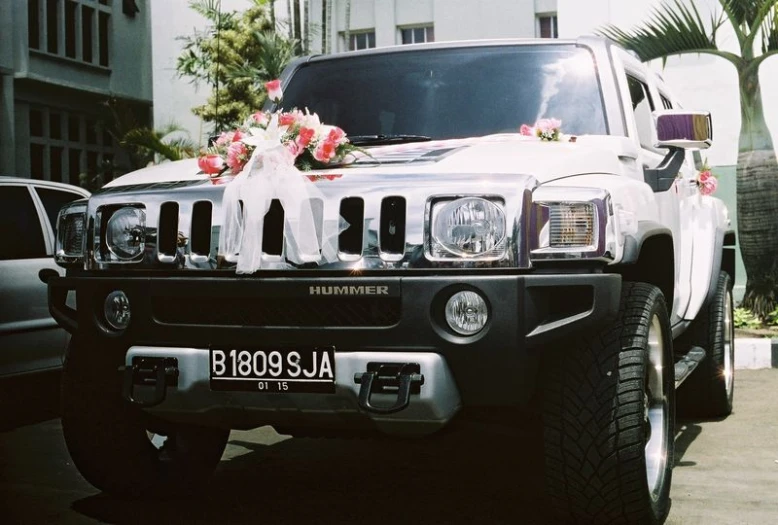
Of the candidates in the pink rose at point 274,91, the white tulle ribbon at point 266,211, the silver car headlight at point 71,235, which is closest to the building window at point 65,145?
the silver car headlight at point 71,235

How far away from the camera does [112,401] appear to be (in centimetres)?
426

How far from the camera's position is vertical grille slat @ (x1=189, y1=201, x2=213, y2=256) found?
387 cm

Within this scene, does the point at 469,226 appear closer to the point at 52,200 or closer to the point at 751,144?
the point at 52,200

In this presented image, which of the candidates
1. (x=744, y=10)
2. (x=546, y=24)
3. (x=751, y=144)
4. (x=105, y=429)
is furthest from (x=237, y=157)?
(x=546, y=24)

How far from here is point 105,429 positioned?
14.0ft

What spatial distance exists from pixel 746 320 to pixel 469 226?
765 centimetres

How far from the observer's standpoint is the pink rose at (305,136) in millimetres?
3965

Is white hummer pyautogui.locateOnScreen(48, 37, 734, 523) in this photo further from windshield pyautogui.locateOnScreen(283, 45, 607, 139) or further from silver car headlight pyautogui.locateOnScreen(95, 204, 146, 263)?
windshield pyautogui.locateOnScreen(283, 45, 607, 139)

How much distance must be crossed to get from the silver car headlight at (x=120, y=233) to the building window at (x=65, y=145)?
20335 millimetres

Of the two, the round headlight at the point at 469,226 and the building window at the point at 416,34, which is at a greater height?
the building window at the point at 416,34

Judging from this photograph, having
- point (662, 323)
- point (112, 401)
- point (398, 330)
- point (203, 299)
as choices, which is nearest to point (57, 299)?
point (112, 401)

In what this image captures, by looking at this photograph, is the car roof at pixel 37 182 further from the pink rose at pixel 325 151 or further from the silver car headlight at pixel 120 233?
the pink rose at pixel 325 151

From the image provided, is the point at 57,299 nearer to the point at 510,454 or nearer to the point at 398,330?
the point at 398,330

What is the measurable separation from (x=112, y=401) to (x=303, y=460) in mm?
1378
